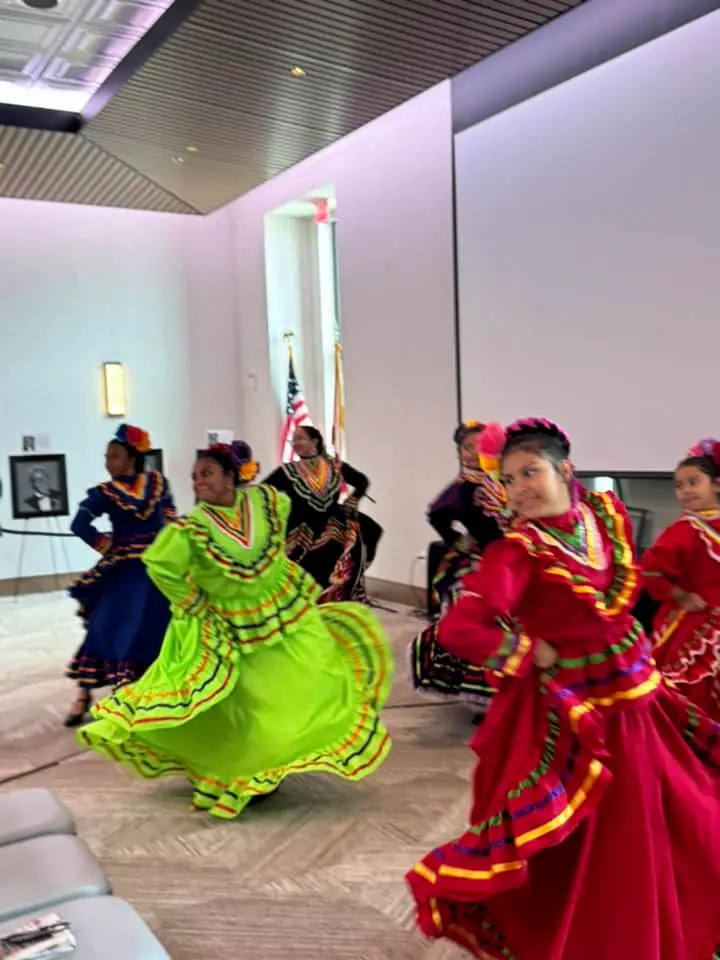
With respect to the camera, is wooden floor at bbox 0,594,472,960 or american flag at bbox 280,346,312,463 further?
american flag at bbox 280,346,312,463

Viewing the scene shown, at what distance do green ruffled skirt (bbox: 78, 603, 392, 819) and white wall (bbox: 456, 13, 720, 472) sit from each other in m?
2.56

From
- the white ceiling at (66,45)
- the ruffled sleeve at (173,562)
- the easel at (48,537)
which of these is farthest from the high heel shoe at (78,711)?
the easel at (48,537)

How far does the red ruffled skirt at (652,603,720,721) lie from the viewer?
303 centimetres

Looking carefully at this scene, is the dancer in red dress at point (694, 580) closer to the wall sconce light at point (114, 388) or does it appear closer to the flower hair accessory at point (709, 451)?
the flower hair accessory at point (709, 451)

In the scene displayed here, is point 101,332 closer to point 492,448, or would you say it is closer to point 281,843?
point 281,843

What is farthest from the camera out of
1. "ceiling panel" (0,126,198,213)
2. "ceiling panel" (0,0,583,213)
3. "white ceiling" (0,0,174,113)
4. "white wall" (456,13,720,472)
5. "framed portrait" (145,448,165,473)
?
"framed portrait" (145,448,165,473)

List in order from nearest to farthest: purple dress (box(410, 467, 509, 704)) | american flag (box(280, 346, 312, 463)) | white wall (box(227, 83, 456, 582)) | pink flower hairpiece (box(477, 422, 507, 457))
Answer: pink flower hairpiece (box(477, 422, 507, 457)), purple dress (box(410, 467, 509, 704)), white wall (box(227, 83, 456, 582)), american flag (box(280, 346, 312, 463))

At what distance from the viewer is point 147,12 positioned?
5730 millimetres

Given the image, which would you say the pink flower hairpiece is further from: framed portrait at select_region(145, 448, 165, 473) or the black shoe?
framed portrait at select_region(145, 448, 165, 473)

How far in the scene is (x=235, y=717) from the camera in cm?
332

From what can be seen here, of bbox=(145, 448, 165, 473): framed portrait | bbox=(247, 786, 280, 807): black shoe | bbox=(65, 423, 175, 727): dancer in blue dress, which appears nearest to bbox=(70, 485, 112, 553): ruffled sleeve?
bbox=(65, 423, 175, 727): dancer in blue dress

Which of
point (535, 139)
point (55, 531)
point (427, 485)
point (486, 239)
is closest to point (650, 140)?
point (535, 139)

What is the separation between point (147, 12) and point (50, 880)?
Result: 540 cm

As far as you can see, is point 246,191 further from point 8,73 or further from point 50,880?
point 50,880
